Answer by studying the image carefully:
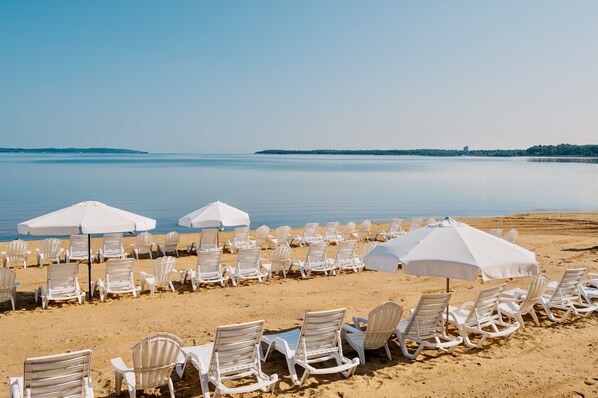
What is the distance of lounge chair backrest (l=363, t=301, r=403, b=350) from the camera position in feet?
21.7

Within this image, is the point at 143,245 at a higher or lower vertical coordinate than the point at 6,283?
lower

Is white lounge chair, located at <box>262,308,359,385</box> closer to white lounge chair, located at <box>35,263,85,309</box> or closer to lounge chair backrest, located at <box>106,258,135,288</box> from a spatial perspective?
lounge chair backrest, located at <box>106,258,135,288</box>

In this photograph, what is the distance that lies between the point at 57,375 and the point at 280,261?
820 centimetres

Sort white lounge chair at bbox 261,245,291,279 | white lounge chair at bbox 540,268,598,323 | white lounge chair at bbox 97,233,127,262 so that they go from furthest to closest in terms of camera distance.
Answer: white lounge chair at bbox 97,233,127,262 → white lounge chair at bbox 261,245,291,279 → white lounge chair at bbox 540,268,598,323

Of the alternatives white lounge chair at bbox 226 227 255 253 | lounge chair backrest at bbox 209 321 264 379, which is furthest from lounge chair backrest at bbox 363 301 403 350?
white lounge chair at bbox 226 227 255 253

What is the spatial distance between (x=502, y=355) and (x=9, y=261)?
13.3m

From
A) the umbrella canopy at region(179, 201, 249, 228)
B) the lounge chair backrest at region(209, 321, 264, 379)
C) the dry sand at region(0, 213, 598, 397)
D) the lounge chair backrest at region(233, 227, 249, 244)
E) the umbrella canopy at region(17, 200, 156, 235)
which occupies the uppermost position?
the umbrella canopy at region(17, 200, 156, 235)

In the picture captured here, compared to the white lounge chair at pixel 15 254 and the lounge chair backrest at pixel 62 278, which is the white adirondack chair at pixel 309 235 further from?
the lounge chair backrest at pixel 62 278

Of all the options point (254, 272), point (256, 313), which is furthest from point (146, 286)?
point (256, 313)

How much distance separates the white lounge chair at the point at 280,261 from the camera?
41.3ft

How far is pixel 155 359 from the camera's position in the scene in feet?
17.8

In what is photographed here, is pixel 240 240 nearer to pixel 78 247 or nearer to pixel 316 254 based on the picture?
pixel 316 254

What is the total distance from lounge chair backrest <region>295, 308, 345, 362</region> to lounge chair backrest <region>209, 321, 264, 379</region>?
62cm

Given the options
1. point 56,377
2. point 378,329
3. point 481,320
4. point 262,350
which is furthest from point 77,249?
point 481,320
